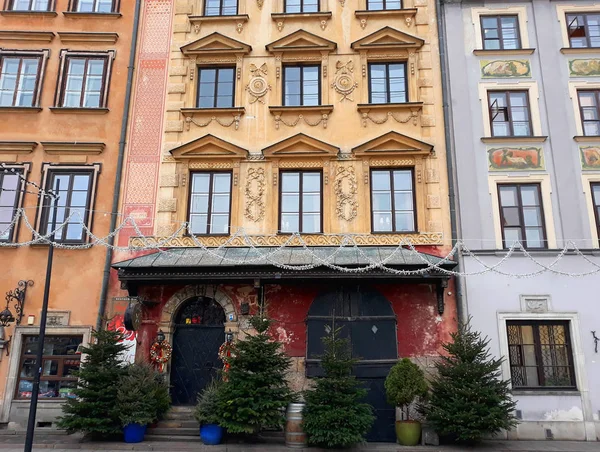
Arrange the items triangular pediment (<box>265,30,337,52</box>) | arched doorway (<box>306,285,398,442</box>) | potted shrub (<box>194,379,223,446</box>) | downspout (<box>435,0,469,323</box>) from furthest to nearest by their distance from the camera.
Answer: triangular pediment (<box>265,30,337,52</box>) < downspout (<box>435,0,469,323</box>) < arched doorway (<box>306,285,398,442</box>) < potted shrub (<box>194,379,223,446</box>)

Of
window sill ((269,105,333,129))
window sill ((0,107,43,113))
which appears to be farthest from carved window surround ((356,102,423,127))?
window sill ((0,107,43,113))

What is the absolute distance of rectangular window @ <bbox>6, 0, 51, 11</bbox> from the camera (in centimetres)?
1634

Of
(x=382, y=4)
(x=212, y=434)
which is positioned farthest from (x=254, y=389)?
(x=382, y=4)

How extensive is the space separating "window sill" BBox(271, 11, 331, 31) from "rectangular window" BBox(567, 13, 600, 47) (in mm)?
7156

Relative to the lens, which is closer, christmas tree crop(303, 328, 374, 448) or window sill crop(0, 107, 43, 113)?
christmas tree crop(303, 328, 374, 448)

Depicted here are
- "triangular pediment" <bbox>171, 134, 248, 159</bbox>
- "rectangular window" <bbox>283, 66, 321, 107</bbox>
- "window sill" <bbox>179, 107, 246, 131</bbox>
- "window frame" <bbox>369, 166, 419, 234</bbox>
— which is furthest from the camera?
"rectangular window" <bbox>283, 66, 321, 107</bbox>

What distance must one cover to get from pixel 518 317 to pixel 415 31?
28.8 ft

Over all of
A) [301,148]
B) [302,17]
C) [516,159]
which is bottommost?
[516,159]

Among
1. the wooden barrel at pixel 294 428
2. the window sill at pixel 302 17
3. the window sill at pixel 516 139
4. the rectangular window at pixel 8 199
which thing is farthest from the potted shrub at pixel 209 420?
the window sill at pixel 302 17

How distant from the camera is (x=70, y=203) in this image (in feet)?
47.8

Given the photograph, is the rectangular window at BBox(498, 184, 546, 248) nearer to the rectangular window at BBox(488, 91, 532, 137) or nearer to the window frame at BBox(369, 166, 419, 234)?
the rectangular window at BBox(488, 91, 532, 137)

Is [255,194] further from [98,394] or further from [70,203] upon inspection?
[98,394]

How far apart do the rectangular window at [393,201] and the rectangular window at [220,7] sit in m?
7.02

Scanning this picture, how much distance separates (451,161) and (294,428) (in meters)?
8.06
